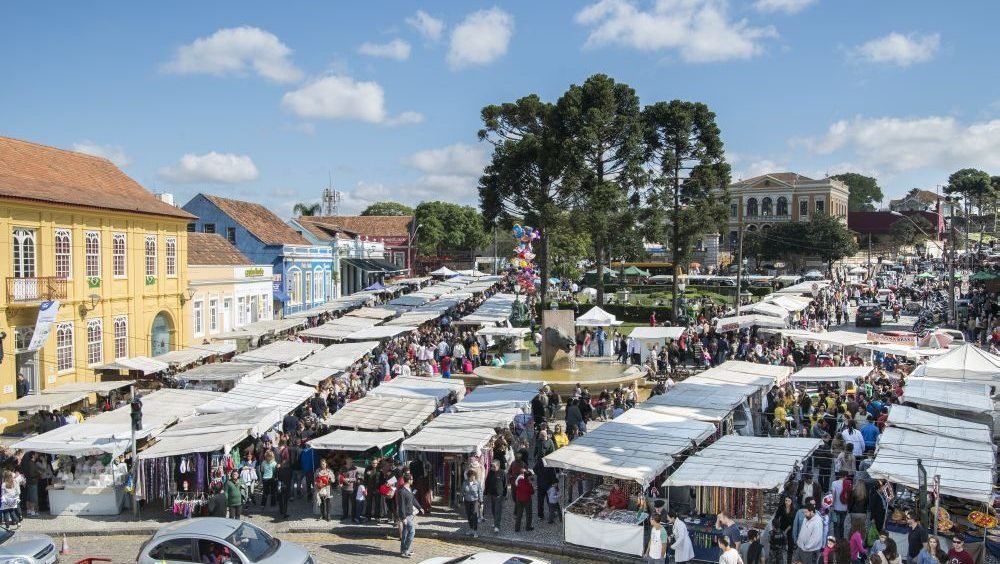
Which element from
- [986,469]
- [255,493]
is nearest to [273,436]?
[255,493]

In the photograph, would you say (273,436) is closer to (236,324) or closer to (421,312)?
(421,312)

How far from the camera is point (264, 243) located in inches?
1971

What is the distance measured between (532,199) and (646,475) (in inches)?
1174

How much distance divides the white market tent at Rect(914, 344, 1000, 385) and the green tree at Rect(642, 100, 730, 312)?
21083 mm

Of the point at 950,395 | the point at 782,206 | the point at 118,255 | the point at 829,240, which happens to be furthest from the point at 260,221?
the point at 782,206

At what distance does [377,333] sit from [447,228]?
62383 mm

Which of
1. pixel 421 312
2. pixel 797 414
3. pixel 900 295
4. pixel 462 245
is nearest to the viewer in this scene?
pixel 797 414

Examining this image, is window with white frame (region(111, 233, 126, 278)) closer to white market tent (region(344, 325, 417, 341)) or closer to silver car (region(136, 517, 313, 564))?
white market tent (region(344, 325, 417, 341))

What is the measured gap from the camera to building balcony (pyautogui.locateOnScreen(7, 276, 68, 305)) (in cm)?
2448

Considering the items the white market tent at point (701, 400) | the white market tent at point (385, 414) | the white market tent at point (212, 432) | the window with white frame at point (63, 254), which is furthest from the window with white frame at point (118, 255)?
the white market tent at point (701, 400)

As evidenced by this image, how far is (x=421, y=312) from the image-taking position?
3806 cm

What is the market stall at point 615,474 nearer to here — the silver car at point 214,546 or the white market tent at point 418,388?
the silver car at point 214,546

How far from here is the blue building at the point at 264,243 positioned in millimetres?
49938

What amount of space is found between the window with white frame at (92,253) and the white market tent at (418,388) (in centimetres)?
1322
